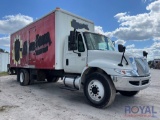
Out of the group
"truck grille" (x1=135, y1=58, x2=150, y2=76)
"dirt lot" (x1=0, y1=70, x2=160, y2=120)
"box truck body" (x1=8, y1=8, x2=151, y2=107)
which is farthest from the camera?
"truck grille" (x1=135, y1=58, x2=150, y2=76)

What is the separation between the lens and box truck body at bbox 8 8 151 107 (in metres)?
5.53

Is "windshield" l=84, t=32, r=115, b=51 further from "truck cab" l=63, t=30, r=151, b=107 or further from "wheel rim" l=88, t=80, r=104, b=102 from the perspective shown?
"wheel rim" l=88, t=80, r=104, b=102

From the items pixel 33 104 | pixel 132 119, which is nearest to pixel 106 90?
pixel 132 119

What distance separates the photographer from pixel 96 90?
5.89 m

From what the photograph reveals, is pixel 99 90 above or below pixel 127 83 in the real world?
below

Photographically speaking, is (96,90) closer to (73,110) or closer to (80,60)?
(73,110)

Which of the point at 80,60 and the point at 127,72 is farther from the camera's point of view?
the point at 80,60

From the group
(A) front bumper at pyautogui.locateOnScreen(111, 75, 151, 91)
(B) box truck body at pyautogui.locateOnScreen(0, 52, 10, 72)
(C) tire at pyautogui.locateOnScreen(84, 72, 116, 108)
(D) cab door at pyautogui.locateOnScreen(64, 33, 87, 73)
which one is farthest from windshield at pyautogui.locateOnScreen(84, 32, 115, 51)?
(B) box truck body at pyautogui.locateOnScreen(0, 52, 10, 72)

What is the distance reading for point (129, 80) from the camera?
5.34m

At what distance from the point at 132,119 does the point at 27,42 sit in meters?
7.54

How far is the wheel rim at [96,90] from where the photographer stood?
5.77 m

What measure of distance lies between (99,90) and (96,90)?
0.40 ft

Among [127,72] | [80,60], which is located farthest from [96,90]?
[80,60]

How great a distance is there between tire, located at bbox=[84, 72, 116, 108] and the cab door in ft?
2.52
